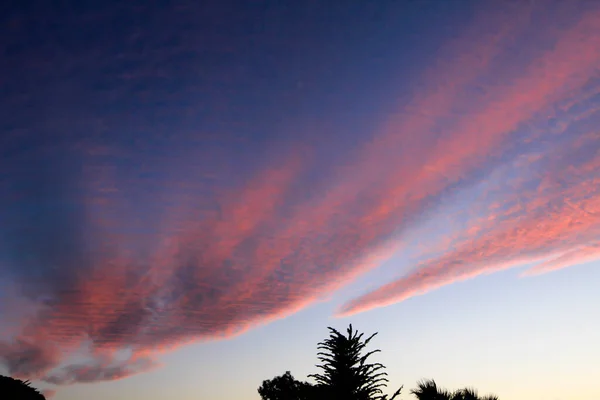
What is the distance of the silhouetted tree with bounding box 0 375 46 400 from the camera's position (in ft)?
60.6

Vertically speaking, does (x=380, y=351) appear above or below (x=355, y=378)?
above

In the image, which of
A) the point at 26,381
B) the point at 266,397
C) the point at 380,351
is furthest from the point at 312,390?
the point at 266,397

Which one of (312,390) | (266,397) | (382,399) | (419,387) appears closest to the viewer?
(382,399)

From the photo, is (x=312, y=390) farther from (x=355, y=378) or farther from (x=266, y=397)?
(x=266, y=397)

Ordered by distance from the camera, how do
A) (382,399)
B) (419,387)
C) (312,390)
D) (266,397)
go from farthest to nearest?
1. (266,397)
2. (419,387)
3. (312,390)
4. (382,399)

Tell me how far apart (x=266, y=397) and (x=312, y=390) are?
2708 inches

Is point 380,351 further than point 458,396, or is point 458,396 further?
point 458,396

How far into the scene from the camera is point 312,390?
1767 centimetres

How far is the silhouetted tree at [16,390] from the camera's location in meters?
18.5

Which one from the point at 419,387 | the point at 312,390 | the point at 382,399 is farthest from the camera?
the point at 419,387

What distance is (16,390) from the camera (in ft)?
62.5

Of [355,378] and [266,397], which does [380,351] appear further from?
[266,397]

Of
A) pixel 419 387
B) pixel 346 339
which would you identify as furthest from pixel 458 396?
pixel 346 339

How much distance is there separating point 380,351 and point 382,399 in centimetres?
182
